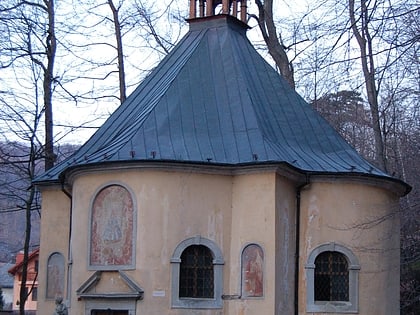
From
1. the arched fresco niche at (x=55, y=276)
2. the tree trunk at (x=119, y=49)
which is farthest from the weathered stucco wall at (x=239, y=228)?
the tree trunk at (x=119, y=49)

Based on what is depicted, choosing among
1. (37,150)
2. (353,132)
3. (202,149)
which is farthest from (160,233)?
(353,132)

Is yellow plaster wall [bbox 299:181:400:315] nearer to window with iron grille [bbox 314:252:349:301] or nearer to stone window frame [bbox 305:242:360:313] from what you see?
stone window frame [bbox 305:242:360:313]

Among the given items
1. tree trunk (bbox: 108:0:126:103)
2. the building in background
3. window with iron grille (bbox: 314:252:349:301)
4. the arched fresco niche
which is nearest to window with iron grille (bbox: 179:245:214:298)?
the building in background

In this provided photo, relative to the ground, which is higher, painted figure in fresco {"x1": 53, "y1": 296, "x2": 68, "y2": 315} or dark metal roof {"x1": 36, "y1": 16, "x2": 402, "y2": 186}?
dark metal roof {"x1": 36, "y1": 16, "x2": 402, "y2": 186}

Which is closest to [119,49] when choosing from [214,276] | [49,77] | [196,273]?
[49,77]

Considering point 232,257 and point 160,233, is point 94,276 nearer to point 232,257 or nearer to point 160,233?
point 160,233

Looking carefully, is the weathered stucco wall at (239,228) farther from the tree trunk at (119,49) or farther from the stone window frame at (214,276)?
the tree trunk at (119,49)

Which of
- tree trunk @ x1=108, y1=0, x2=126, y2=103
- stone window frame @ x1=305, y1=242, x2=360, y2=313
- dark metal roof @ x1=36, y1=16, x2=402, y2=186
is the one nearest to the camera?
stone window frame @ x1=305, y1=242, x2=360, y2=313

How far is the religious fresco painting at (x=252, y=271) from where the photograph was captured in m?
16.4

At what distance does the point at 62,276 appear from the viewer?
64.3 ft

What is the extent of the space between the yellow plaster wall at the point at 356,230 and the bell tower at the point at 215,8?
6.19 metres

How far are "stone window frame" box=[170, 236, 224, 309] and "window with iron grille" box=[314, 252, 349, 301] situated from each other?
2.15 metres

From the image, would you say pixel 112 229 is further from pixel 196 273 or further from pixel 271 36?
pixel 271 36

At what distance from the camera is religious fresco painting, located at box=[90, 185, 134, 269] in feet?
54.0
